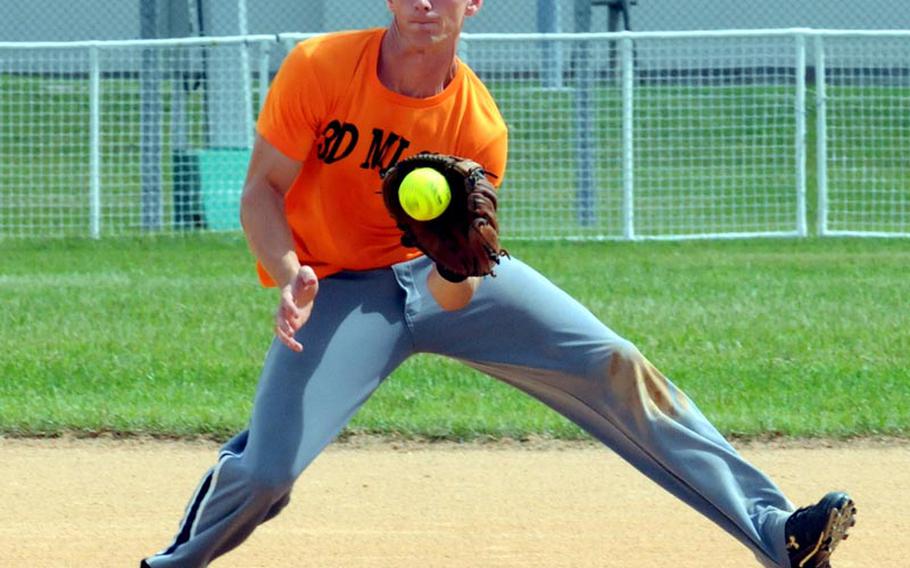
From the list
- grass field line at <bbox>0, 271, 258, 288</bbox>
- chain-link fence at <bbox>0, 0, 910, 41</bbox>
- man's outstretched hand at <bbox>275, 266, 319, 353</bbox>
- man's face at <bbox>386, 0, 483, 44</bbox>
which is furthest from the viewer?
chain-link fence at <bbox>0, 0, 910, 41</bbox>

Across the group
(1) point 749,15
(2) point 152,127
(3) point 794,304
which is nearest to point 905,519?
(3) point 794,304

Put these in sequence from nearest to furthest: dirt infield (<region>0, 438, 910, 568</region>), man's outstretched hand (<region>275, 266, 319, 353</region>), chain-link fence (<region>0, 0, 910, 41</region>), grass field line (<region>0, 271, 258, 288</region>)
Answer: man's outstretched hand (<region>275, 266, 319, 353</region>) < dirt infield (<region>0, 438, 910, 568</region>) < grass field line (<region>0, 271, 258, 288</region>) < chain-link fence (<region>0, 0, 910, 41</region>)

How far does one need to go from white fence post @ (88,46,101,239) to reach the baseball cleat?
35.1ft

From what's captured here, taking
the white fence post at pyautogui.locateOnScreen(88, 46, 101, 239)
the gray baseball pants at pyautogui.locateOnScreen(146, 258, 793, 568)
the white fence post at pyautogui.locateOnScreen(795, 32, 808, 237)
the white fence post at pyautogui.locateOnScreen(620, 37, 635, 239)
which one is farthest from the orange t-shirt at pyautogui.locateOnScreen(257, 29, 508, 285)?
the white fence post at pyautogui.locateOnScreen(795, 32, 808, 237)

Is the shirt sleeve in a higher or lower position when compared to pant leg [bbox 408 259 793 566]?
higher

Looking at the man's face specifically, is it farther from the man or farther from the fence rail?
the fence rail

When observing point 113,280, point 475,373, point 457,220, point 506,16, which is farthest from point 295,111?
point 506,16

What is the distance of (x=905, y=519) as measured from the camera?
5.57 m

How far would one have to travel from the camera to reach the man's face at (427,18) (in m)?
4.11

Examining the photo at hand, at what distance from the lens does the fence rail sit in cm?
1427

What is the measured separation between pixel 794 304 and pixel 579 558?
5.50 meters

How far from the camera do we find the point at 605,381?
14.0ft

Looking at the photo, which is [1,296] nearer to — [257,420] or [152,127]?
[152,127]

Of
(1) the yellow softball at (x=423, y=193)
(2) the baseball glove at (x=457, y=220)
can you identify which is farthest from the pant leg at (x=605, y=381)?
(1) the yellow softball at (x=423, y=193)
